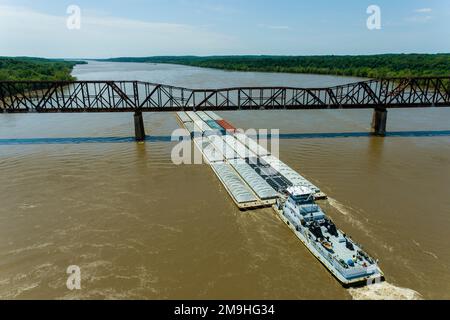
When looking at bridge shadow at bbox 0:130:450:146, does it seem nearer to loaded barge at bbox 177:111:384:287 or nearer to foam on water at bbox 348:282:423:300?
loaded barge at bbox 177:111:384:287

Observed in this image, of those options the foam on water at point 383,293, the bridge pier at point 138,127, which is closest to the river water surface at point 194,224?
the foam on water at point 383,293

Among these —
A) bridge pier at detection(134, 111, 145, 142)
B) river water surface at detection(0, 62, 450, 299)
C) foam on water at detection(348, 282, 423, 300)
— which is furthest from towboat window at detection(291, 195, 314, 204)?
bridge pier at detection(134, 111, 145, 142)

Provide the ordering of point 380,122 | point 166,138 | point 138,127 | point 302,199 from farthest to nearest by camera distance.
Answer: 1. point 166,138
2. point 380,122
3. point 138,127
4. point 302,199

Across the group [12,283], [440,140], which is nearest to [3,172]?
[12,283]

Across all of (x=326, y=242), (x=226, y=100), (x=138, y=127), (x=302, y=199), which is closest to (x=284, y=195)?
(x=302, y=199)

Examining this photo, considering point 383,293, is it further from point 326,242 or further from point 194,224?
point 194,224

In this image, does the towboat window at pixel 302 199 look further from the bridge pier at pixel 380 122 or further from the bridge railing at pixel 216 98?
the bridge pier at pixel 380 122
